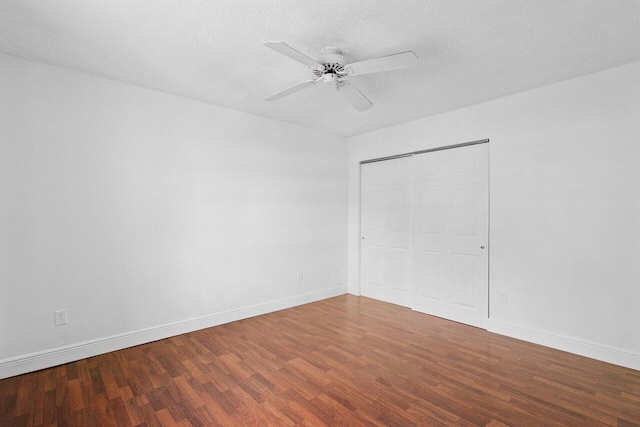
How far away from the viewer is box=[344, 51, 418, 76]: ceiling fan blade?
2015mm

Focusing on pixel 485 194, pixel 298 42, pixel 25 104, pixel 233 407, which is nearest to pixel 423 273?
pixel 485 194

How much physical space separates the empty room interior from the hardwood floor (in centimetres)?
2

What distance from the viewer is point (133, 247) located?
3.07 metres

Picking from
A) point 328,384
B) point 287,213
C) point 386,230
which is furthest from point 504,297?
point 287,213

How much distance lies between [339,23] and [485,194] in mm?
2565

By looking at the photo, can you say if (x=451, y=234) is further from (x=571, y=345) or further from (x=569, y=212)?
(x=571, y=345)

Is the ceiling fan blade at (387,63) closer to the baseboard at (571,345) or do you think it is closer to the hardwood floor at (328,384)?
the hardwood floor at (328,384)

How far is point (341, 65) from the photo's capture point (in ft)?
7.85

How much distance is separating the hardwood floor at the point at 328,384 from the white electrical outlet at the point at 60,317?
0.37m

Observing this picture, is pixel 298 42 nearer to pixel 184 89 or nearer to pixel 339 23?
pixel 339 23

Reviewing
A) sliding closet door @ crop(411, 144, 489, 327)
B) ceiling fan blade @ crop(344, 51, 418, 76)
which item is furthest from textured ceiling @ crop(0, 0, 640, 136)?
sliding closet door @ crop(411, 144, 489, 327)

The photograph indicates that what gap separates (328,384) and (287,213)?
2.46 meters

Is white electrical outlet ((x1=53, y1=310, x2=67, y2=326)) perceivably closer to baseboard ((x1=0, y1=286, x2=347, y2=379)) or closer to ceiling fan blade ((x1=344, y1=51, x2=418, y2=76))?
baseboard ((x1=0, y1=286, x2=347, y2=379))

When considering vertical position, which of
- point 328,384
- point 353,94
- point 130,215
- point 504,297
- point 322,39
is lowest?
point 328,384
